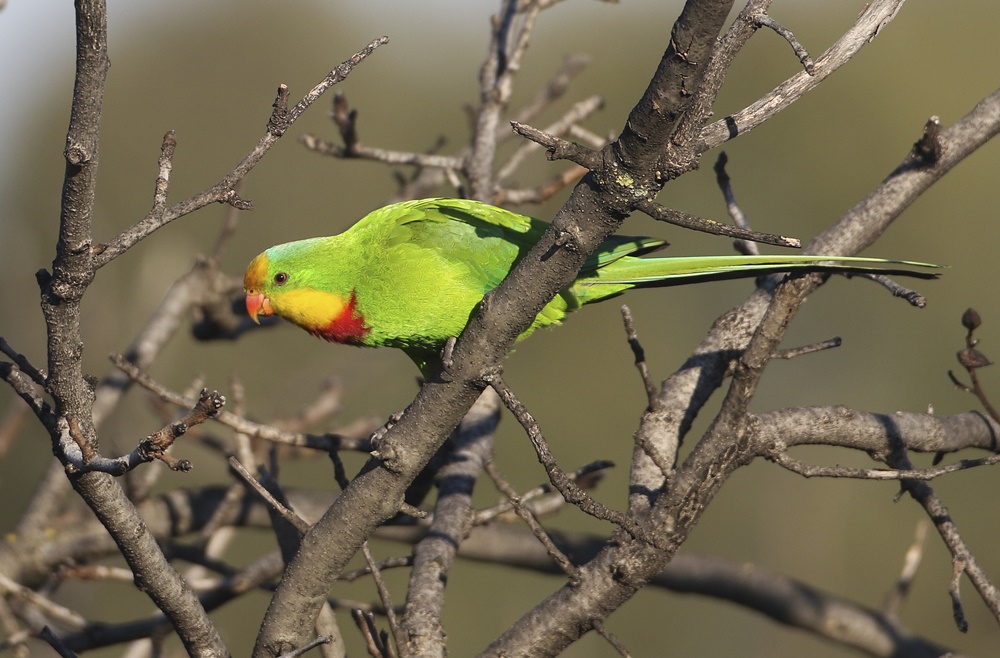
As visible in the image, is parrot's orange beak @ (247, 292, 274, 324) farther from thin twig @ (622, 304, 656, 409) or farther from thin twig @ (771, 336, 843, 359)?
thin twig @ (771, 336, 843, 359)

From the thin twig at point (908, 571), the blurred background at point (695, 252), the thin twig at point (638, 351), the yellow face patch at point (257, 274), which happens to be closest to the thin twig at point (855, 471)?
the thin twig at point (638, 351)

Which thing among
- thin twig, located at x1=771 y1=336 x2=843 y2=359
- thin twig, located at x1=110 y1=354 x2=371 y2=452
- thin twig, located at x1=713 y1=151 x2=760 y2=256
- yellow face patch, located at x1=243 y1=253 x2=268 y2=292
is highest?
yellow face patch, located at x1=243 y1=253 x2=268 y2=292

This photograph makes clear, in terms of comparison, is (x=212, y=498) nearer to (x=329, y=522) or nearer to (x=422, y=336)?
(x=422, y=336)

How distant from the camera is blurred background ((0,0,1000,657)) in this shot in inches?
475

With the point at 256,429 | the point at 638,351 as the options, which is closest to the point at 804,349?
the point at 638,351

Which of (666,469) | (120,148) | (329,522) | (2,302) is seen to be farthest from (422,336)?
(120,148)

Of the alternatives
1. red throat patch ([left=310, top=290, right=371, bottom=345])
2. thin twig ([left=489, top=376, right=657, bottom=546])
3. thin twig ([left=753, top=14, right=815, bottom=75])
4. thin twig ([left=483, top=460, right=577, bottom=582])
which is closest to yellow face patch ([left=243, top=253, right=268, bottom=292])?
red throat patch ([left=310, top=290, right=371, bottom=345])

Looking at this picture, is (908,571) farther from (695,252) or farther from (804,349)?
(695,252)

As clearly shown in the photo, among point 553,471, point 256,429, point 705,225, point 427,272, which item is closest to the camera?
point 705,225

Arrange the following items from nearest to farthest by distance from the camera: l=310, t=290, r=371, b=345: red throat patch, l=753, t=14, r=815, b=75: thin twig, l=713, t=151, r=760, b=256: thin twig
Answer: l=753, t=14, r=815, b=75: thin twig < l=713, t=151, r=760, b=256: thin twig < l=310, t=290, r=371, b=345: red throat patch

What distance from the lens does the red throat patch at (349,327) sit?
12.7ft

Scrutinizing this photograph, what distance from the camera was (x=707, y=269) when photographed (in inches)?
138

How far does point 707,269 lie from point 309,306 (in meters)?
1.79

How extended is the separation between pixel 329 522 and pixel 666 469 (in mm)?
1003
